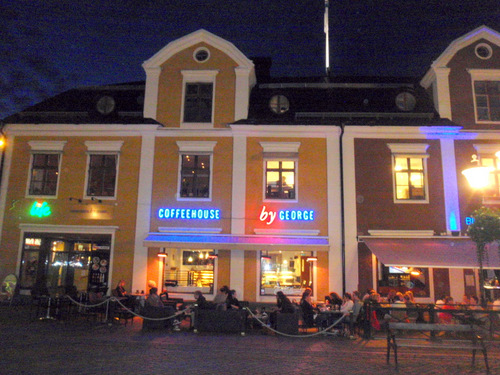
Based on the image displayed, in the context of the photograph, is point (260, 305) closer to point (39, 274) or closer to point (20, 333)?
point (20, 333)

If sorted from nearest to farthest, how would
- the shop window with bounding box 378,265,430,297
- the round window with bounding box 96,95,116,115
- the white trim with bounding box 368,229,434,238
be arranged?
the shop window with bounding box 378,265,430,297 < the white trim with bounding box 368,229,434,238 < the round window with bounding box 96,95,116,115

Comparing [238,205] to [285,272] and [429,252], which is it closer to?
[285,272]

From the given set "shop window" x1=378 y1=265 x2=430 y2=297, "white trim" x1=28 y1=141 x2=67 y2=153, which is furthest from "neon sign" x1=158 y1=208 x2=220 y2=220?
"shop window" x1=378 y1=265 x2=430 y2=297

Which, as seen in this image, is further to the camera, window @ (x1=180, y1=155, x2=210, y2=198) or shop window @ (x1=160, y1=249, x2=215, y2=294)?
window @ (x1=180, y1=155, x2=210, y2=198)

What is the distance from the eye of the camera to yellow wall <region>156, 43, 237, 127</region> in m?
17.7

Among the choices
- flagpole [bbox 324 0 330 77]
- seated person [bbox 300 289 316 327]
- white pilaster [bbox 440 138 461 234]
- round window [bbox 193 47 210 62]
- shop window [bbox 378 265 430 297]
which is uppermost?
flagpole [bbox 324 0 330 77]

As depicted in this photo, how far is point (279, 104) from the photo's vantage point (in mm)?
18219

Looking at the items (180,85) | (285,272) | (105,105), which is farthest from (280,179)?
(105,105)

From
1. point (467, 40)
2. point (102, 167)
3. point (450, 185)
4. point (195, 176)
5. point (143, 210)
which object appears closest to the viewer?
point (450, 185)

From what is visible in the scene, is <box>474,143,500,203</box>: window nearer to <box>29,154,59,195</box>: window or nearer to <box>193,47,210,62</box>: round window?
<box>193,47,210,62</box>: round window

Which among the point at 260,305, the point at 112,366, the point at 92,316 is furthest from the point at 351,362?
the point at 92,316

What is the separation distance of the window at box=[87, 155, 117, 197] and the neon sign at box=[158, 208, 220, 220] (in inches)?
95.7

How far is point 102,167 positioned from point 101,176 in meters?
0.37

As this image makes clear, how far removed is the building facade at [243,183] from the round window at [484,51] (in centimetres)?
5
